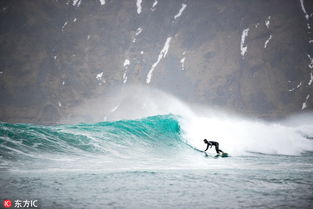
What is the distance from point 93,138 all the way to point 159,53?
381 feet

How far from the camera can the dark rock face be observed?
10175 cm

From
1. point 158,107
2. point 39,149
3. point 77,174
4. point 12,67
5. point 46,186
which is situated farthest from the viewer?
point 12,67

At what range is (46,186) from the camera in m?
5.41

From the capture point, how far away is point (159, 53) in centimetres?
12606

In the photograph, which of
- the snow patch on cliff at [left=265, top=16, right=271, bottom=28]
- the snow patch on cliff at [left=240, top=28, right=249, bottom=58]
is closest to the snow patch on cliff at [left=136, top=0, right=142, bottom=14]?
the snow patch on cliff at [left=240, top=28, right=249, bottom=58]

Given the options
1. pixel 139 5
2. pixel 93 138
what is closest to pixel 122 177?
pixel 93 138

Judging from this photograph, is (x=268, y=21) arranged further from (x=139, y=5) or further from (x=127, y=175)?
(x=127, y=175)

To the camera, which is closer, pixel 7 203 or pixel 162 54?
pixel 7 203

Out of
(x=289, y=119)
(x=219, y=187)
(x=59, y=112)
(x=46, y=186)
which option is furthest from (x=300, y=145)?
(x=59, y=112)

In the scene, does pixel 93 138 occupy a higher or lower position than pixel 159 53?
lower

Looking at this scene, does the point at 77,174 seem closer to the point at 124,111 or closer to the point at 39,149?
the point at 39,149

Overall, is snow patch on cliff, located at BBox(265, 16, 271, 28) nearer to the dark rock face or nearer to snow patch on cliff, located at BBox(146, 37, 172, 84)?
the dark rock face

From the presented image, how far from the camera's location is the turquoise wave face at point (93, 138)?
10.3 m

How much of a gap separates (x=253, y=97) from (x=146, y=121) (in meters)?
89.2
